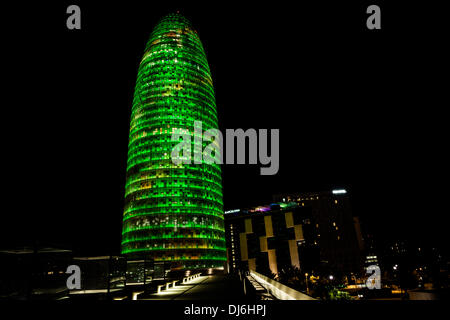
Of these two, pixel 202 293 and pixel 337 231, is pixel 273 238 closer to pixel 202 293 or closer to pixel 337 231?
pixel 337 231

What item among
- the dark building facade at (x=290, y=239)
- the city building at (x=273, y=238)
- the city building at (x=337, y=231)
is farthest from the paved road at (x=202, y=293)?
the city building at (x=337, y=231)

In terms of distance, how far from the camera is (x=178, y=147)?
92.5 meters

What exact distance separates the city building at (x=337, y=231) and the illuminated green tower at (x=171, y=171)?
8543 cm

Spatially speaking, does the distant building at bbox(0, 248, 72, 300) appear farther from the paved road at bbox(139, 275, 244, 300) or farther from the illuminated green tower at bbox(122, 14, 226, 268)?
the illuminated green tower at bbox(122, 14, 226, 268)

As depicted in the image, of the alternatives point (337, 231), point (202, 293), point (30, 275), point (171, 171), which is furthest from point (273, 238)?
point (30, 275)

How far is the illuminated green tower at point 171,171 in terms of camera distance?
8419cm

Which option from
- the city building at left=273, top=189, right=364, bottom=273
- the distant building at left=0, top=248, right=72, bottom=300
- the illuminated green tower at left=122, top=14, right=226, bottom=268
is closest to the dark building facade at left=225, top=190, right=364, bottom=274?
the city building at left=273, top=189, right=364, bottom=273

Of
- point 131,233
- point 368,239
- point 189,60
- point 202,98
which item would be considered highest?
point 189,60

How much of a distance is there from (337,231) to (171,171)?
125 meters

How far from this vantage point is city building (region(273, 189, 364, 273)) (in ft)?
536

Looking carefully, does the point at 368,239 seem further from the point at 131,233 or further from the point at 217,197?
the point at 131,233

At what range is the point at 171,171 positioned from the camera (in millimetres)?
89625
